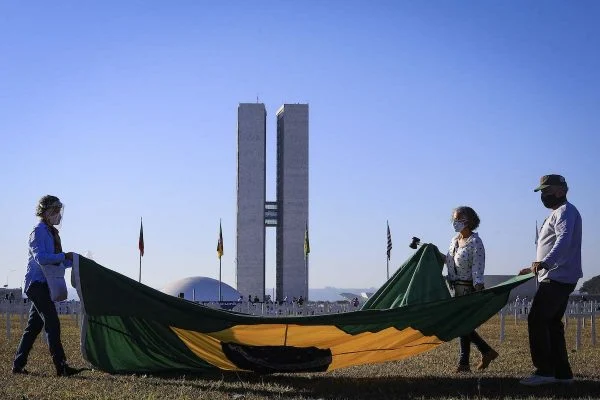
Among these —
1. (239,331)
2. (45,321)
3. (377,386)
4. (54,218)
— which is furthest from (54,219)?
(377,386)

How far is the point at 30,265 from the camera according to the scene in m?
7.66

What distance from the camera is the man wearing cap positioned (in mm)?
6941

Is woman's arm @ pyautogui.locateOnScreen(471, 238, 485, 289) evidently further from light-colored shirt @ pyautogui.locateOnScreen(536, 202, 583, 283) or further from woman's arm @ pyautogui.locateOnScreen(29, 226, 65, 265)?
woman's arm @ pyautogui.locateOnScreen(29, 226, 65, 265)

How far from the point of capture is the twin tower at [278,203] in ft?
294

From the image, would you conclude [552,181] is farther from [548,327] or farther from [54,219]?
[54,219]

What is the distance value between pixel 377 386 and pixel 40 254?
3.10 meters

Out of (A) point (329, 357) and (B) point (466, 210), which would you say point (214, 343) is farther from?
(B) point (466, 210)

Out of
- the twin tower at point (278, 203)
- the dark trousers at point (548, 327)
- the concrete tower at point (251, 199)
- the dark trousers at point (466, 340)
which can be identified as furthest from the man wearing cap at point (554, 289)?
the twin tower at point (278, 203)

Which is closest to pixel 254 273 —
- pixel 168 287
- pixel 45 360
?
pixel 168 287

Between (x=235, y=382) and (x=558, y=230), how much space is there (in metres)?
2.96

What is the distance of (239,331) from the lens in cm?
710

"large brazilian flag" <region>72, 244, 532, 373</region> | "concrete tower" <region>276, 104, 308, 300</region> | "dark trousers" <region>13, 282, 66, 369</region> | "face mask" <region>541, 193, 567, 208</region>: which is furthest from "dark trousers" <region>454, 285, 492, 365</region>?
"concrete tower" <region>276, 104, 308, 300</region>

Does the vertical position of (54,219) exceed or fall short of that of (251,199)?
it falls short

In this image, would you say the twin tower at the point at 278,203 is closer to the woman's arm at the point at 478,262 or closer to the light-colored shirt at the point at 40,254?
the woman's arm at the point at 478,262
